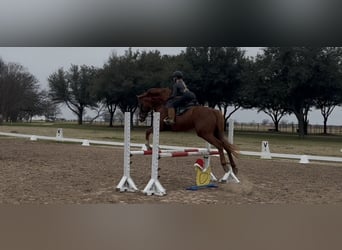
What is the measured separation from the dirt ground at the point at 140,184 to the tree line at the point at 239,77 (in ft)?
65.2

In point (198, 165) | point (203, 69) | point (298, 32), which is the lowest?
point (198, 165)

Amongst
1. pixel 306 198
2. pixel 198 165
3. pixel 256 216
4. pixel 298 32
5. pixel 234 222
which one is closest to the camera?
pixel 234 222

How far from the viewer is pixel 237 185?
7957 mm

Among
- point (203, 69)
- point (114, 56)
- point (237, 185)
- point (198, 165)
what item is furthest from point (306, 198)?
point (114, 56)

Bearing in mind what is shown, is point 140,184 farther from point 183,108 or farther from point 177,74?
point 177,74

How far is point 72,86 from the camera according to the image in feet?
177

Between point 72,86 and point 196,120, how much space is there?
47995mm

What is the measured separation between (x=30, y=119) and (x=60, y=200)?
63.0m

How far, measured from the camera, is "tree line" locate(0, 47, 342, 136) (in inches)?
1179

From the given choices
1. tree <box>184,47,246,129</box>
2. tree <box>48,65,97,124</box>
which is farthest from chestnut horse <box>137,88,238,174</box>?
tree <box>48,65,97,124</box>

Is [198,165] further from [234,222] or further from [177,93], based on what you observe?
[234,222]

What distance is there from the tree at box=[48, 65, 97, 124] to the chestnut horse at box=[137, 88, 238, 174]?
4568 cm

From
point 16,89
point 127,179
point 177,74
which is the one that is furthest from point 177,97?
point 16,89

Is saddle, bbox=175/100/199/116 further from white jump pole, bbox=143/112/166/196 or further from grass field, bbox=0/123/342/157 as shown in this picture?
grass field, bbox=0/123/342/157
